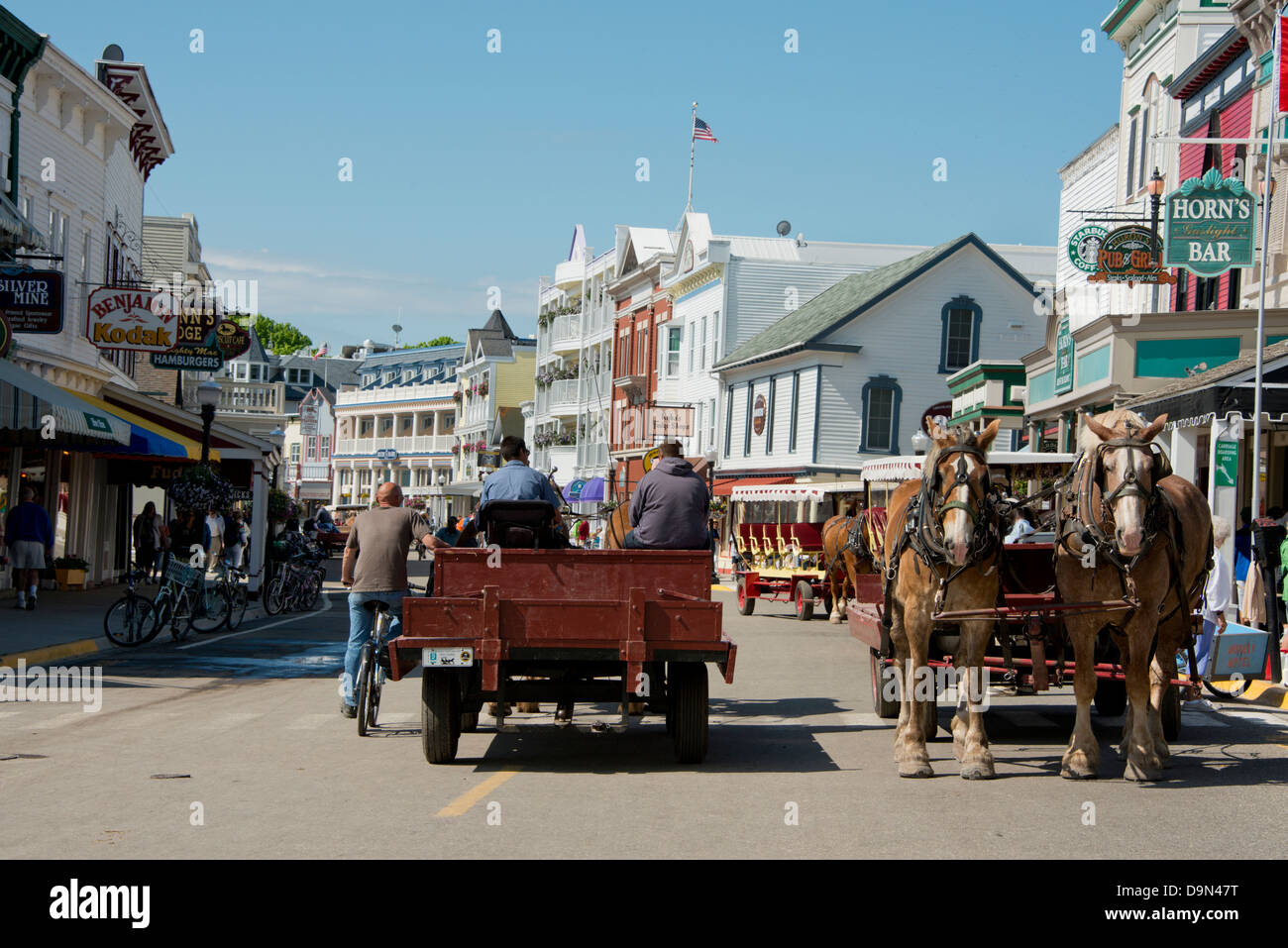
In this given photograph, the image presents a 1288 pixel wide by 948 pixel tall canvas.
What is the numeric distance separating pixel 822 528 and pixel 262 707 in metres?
15.0

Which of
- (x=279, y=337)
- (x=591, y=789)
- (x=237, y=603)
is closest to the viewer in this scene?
(x=591, y=789)

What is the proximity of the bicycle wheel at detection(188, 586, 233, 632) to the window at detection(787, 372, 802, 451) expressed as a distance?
90.6 feet

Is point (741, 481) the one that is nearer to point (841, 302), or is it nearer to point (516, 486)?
point (841, 302)

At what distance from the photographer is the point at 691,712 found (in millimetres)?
9891

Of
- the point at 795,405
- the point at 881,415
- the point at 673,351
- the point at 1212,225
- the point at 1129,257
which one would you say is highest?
the point at 673,351

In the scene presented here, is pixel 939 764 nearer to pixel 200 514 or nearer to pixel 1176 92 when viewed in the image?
pixel 200 514

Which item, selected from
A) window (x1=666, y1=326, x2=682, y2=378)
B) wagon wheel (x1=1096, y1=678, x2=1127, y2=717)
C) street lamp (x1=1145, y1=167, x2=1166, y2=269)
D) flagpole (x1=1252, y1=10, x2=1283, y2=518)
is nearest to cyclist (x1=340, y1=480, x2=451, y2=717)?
wagon wheel (x1=1096, y1=678, x2=1127, y2=717)

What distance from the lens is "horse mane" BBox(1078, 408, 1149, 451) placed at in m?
9.49

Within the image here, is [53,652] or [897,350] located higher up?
[897,350]

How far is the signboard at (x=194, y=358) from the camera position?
28203 millimetres

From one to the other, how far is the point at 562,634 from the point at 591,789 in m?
1.11

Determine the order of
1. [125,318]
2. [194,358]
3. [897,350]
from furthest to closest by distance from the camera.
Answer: [897,350] < [194,358] < [125,318]

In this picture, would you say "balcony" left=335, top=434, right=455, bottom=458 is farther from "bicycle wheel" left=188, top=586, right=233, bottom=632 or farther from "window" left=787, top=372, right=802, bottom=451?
"bicycle wheel" left=188, top=586, right=233, bottom=632

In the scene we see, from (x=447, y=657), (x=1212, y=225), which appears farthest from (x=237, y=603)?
(x=1212, y=225)
